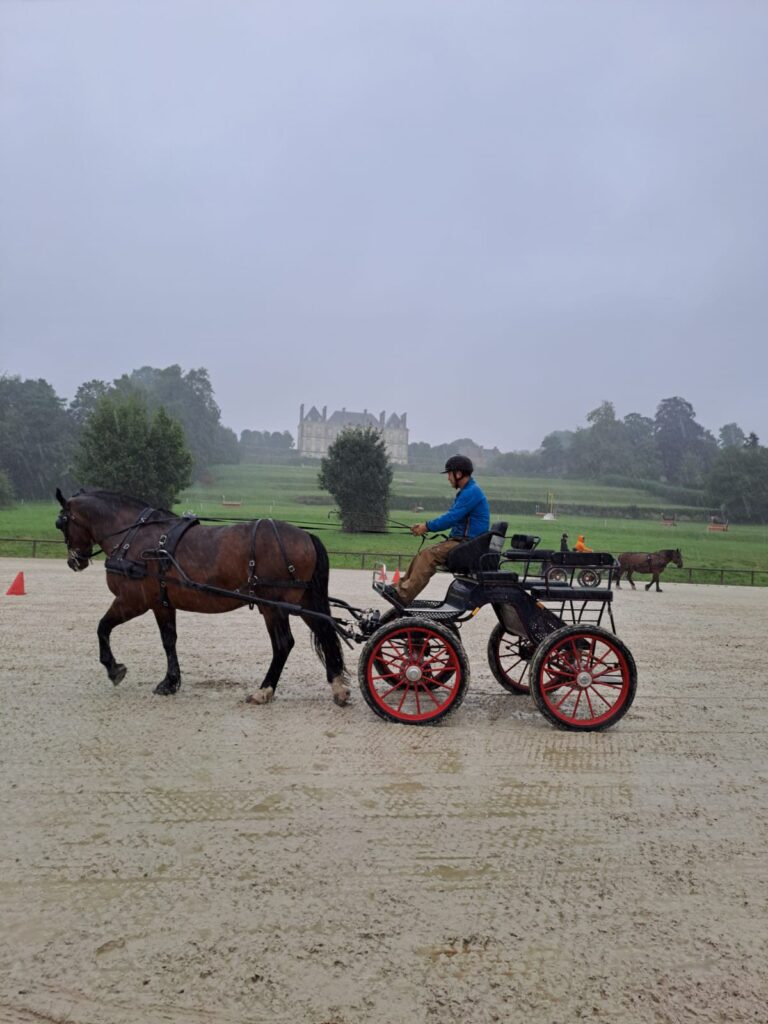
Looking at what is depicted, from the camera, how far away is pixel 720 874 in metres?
3.44

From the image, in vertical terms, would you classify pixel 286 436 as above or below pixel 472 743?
above

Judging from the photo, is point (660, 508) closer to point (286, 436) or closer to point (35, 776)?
point (35, 776)

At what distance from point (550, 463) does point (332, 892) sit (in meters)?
63.9

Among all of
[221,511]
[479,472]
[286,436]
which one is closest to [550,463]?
[479,472]

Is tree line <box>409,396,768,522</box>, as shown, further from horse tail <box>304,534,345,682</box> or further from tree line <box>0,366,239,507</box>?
horse tail <box>304,534,345,682</box>

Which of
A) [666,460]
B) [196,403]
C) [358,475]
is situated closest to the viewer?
[358,475]

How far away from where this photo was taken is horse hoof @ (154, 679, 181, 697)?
6.29 metres

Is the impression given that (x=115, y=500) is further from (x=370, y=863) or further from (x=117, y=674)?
(x=370, y=863)

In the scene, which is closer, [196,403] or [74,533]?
[74,533]

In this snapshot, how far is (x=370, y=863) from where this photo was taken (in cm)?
344

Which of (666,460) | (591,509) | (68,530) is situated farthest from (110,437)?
(666,460)

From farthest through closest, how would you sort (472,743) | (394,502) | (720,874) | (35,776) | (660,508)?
(394,502)
(660,508)
(472,743)
(35,776)
(720,874)

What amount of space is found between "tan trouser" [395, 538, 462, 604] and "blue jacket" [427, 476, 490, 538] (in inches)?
7.9

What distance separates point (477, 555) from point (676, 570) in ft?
72.2
